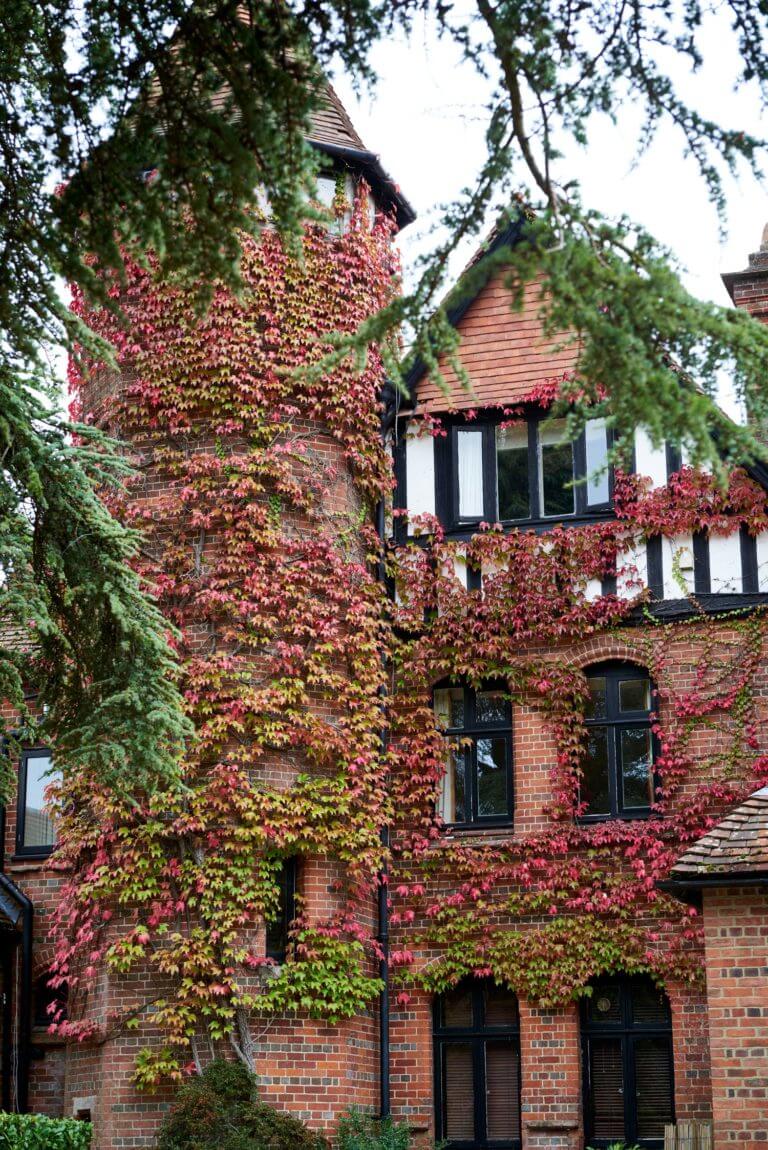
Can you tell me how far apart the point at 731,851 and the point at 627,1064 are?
344 cm

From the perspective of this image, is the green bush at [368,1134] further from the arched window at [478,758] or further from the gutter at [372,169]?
the gutter at [372,169]

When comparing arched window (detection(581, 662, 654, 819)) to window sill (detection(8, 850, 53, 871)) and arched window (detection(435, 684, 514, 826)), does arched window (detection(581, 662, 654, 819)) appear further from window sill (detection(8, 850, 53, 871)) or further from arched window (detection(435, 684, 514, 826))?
window sill (detection(8, 850, 53, 871))

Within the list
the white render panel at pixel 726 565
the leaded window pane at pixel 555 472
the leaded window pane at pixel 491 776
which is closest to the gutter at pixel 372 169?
the leaded window pane at pixel 555 472

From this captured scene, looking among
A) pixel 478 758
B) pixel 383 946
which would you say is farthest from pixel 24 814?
pixel 478 758

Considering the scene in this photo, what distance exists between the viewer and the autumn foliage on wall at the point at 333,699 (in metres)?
16.4

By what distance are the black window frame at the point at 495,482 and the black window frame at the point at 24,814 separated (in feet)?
19.8

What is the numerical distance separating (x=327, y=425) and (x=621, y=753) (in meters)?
4.88

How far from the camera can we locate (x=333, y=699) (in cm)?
1745

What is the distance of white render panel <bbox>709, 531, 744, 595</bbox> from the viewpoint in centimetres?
1745

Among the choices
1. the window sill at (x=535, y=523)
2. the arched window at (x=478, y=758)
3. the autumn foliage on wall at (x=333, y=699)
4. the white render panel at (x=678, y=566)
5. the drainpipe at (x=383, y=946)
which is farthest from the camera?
the window sill at (x=535, y=523)

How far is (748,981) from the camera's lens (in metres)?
14.2

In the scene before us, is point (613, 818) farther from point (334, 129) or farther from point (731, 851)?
point (334, 129)

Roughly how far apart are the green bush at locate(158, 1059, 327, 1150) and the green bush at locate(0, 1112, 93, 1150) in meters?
1.04

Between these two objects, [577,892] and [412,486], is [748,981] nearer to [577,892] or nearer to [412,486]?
[577,892]
